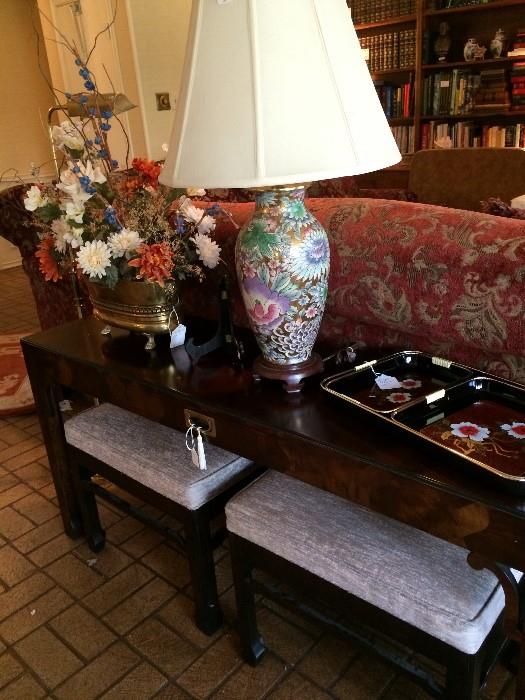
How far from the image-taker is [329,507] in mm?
1172

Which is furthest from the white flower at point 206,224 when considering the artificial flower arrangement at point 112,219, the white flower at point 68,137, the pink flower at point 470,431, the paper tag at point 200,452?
the pink flower at point 470,431

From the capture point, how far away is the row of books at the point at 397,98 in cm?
436

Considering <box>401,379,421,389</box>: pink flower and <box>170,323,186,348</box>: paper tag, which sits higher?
<box>170,323,186,348</box>: paper tag

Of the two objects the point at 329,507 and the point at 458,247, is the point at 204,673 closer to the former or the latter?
the point at 329,507

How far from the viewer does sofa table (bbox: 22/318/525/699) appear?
32.8 inches

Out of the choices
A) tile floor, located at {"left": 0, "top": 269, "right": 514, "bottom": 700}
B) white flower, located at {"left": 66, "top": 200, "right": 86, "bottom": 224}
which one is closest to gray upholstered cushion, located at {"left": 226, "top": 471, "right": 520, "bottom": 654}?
tile floor, located at {"left": 0, "top": 269, "right": 514, "bottom": 700}

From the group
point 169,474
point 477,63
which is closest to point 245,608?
point 169,474

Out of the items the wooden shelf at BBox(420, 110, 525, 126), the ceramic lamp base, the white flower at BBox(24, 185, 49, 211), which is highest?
the wooden shelf at BBox(420, 110, 525, 126)

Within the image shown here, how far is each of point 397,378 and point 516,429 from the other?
26cm

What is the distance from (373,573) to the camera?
40.1 inches

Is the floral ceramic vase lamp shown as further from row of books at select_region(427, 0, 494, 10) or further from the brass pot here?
row of books at select_region(427, 0, 494, 10)

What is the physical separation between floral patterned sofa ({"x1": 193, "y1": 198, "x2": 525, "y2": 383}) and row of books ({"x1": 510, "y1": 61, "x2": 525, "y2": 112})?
10.5ft

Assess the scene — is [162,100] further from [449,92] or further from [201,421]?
[201,421]

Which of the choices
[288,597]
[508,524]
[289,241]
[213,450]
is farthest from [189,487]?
[508,524]
